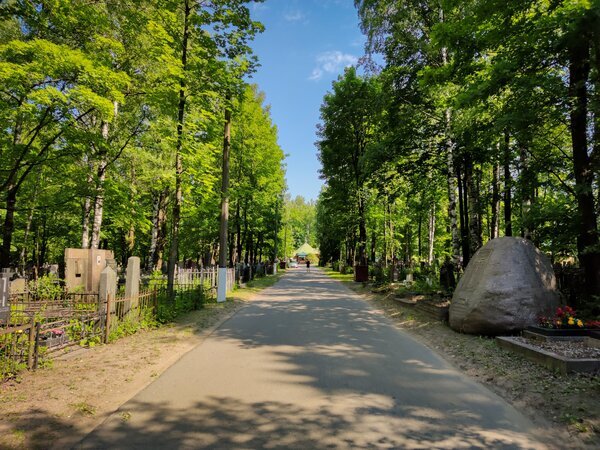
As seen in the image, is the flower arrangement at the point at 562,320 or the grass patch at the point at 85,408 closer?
the grass patch at the point at 85,408

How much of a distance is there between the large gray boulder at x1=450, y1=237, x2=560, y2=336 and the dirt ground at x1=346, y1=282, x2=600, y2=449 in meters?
0.44

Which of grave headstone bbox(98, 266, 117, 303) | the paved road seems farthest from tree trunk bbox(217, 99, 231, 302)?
the paved road

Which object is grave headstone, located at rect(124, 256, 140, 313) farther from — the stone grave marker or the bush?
the bush

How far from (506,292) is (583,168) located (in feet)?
12.3

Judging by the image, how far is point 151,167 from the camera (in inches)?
878

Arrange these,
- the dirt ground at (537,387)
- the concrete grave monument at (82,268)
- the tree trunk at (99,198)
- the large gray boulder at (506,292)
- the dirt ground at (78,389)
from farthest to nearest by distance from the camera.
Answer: the tree trunk at (99,198) < the concrete grave monument at (82,268) < the large gray boulder at (506,292) < the dirt ground at (537,387) < the dirt ground at (78,389)

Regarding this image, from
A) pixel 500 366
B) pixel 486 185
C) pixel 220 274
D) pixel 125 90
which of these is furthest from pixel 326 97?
pixel 500 366

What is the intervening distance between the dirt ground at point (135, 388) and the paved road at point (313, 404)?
0.27 meters

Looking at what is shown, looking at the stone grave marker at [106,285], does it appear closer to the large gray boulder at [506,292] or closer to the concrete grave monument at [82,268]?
the concrete grave monument at [82,268]

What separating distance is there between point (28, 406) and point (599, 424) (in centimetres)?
622

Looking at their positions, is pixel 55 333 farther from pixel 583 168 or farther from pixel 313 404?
pixel 583 168

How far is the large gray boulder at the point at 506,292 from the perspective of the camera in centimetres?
802

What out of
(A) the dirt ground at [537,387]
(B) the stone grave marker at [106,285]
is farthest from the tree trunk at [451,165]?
(B) the stone grave marker at [106,285]

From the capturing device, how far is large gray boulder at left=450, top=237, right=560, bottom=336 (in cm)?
802
